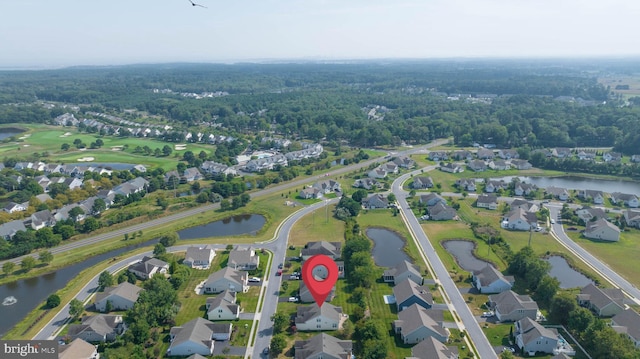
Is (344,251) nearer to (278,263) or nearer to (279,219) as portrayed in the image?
(278,263)

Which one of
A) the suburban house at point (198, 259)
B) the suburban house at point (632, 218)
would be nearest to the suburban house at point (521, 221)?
the suburban house at point (632, 218)

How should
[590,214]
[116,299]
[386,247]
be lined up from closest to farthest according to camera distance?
[116,299] → [386,247] → [590,214]

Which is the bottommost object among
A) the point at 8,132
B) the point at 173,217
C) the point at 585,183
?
the point at 585,183

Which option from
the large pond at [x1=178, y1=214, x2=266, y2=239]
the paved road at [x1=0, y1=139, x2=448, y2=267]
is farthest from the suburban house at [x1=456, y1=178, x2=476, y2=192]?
the large pond at [x1=178, y1=214, x2=266, y2=239]

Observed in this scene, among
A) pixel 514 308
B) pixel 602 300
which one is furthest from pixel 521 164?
pixel 514 308

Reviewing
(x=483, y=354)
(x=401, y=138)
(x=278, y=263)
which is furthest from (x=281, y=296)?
(x=401, y=138)

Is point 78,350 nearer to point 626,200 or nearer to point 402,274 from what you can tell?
point 402,274

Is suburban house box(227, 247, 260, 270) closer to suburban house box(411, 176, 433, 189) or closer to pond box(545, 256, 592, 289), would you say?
pond box(545, 256, 592, 289)
